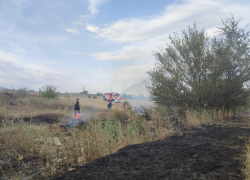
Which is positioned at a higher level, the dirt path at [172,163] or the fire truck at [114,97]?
the fire truck at [114,97]

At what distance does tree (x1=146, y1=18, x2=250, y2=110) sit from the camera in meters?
11.8

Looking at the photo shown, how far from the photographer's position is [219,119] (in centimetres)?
1048

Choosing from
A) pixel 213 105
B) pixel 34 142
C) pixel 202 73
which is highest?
pixel 202 73

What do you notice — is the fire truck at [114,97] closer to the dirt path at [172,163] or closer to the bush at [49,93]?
the bush at [49,93]

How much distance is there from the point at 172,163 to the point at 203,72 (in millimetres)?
9229

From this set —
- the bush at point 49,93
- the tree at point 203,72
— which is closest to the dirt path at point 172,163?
the tree at point 203,72

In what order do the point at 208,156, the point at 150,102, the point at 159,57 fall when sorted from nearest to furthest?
the point at 208,156
the point at 159,57
the point at 150,102

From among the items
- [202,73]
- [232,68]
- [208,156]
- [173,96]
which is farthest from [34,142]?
[232,68]

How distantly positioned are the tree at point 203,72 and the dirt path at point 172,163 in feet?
23.4

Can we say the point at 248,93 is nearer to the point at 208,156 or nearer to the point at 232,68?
the point at 232,68

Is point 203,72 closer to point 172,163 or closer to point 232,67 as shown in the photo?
point 232,67

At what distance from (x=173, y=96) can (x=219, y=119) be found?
2.81m

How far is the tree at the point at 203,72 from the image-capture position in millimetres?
11828

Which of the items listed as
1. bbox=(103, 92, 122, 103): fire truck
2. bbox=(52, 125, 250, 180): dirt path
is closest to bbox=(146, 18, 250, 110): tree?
bbox=(52, 125, 250, 180): dirt path
